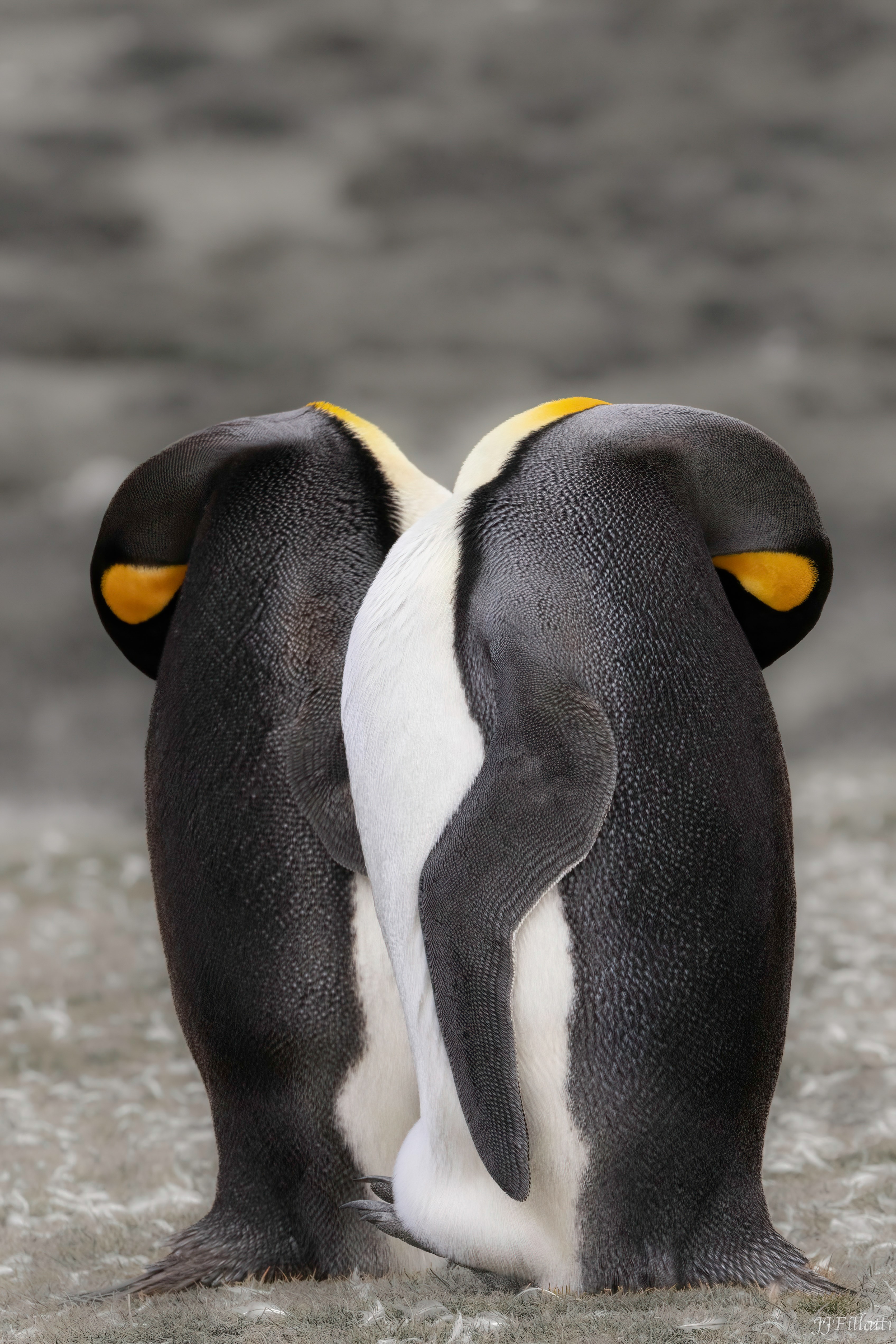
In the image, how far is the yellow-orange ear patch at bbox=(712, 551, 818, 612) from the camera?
6.50ft

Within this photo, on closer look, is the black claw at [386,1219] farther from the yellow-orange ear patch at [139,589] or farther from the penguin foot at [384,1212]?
the yellow-orange ear patch at [139,589]

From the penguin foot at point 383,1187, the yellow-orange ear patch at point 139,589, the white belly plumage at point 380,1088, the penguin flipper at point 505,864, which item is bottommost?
the penguin foot at point 383,1187

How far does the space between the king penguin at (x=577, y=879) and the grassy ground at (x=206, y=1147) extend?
116mm

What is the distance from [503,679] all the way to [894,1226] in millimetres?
1154

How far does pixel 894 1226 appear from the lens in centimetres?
207

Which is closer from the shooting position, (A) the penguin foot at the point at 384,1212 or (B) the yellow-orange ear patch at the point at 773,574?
(A) the penguin foot at the point at 384,1212

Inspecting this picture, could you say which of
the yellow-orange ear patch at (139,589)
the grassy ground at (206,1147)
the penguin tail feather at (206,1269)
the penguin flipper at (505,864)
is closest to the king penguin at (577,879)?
the penguin flipper at (505,864)

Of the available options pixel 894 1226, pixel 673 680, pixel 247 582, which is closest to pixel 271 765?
pixel 247 582

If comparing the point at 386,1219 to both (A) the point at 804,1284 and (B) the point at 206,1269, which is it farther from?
(A) the point at 804,1284

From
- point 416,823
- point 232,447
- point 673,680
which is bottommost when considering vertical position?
point 416,823

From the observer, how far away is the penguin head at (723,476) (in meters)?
1.88

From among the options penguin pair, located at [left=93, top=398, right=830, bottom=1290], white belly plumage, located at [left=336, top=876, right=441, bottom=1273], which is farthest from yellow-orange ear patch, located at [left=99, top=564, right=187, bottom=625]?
white belly plumage, located at [left=336, top=876, right=441, bottom=1273]

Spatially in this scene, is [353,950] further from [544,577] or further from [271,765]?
[544,577]

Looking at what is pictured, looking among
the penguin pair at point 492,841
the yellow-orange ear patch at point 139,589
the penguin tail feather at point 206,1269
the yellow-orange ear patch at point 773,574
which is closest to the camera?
the penguin pair at point 492,841
